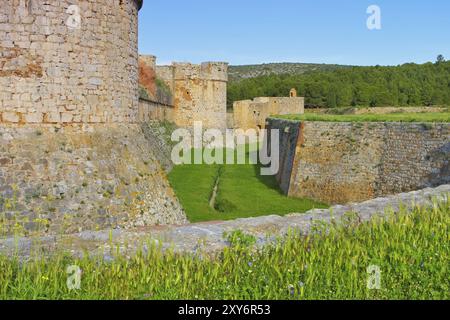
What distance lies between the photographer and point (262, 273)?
441 cm

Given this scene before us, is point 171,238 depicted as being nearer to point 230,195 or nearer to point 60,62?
point 60,62

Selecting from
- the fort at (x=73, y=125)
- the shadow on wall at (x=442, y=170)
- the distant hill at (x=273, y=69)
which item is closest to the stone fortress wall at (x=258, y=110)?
the shadow on wall at (x=442, y=170)

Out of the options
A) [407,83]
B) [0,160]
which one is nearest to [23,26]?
[0,160]

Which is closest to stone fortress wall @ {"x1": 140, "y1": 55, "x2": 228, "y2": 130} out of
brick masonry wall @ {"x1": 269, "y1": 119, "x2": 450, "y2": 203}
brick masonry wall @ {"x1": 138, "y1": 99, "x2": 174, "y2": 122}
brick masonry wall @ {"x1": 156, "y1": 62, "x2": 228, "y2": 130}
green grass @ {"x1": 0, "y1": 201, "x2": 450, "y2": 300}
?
brick masonry wall @ {"x1": 156, "y1": 62, "x2": 228, "y2": 130}

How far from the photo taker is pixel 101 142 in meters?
8.78

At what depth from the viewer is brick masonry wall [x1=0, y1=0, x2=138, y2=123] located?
26.2 ft

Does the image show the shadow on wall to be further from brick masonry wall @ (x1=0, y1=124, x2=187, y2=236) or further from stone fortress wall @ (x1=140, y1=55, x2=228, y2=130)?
stone fortress wall @ (x1=140, y1=55, x2=228, y2=130)

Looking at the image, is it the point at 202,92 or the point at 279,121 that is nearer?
the point at 279,121

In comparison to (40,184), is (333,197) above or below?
below

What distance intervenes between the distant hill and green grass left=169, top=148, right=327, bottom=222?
11188 cm

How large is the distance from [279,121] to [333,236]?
75.6 ft

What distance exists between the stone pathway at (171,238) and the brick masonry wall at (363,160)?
31.4 ft

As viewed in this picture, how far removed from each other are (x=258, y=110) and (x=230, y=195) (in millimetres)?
30170
